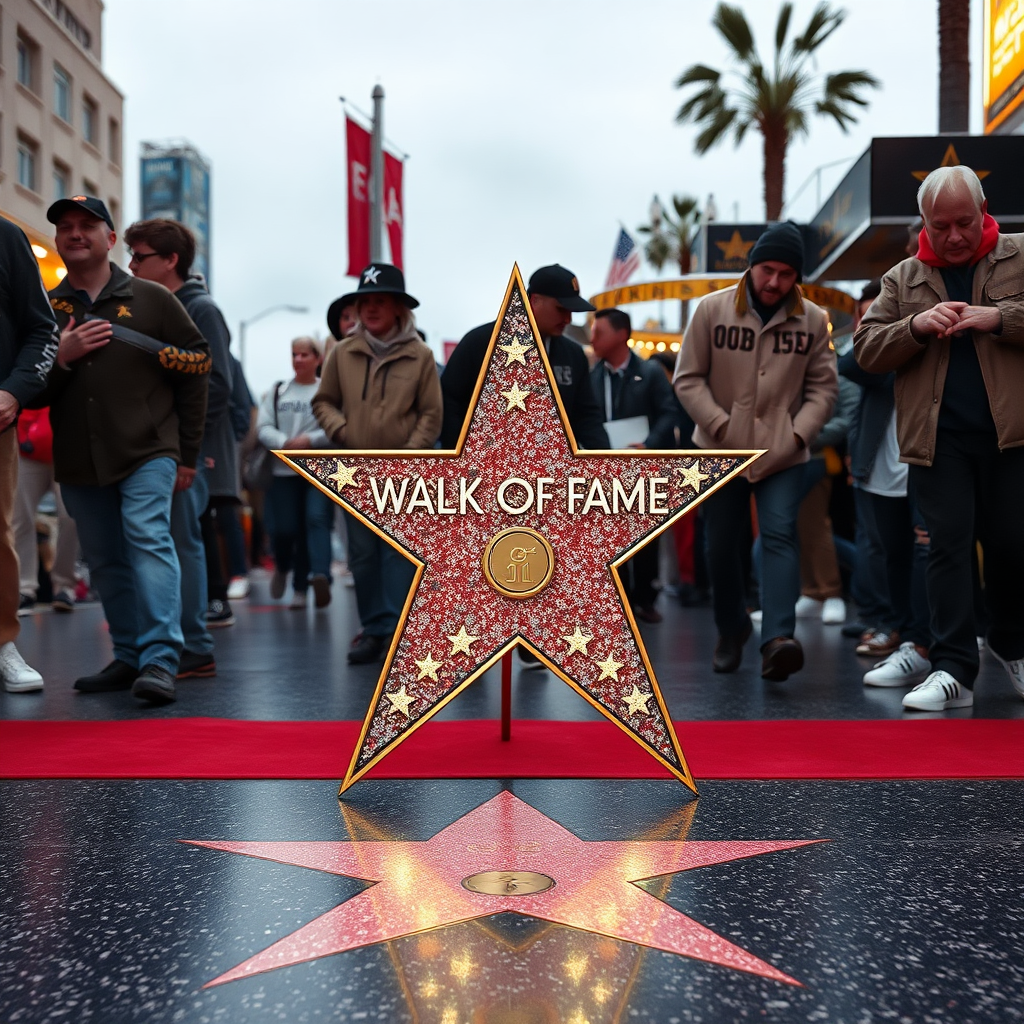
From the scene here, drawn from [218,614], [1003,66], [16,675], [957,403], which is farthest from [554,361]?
[1003,66]

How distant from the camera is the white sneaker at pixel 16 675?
4328 mm

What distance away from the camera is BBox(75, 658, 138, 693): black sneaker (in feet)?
14.2

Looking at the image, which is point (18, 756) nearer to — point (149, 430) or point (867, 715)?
point (149, 430)

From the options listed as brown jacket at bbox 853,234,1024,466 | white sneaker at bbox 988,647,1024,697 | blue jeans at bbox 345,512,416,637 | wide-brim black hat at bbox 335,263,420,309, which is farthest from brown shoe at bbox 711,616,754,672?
wide-brim black hat at bbox 335,263,420,309

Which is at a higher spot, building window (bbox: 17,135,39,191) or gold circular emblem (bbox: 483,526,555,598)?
building window (bbox: 17,135,39,191)

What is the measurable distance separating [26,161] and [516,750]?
31801mm

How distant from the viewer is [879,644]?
5613mm

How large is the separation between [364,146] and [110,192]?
2752cm

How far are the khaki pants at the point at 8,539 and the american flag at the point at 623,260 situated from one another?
15272 millimetres

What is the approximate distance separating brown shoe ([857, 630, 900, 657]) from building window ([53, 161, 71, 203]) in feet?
104

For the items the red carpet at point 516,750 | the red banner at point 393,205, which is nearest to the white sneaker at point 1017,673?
the red carpet at point 516,750

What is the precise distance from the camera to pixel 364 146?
12.1 metres

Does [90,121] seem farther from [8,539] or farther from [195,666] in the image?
[8,539]

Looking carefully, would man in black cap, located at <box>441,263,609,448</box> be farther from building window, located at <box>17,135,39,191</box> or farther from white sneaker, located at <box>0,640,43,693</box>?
building window, located at <box>17,135,39,191</box>
